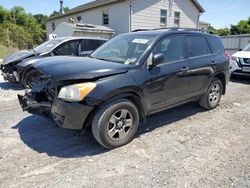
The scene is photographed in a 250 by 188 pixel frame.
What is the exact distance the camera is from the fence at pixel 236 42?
1500 centimetres

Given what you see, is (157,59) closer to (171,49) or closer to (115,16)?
(171,49)

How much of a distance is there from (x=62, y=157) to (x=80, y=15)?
21.4 metres

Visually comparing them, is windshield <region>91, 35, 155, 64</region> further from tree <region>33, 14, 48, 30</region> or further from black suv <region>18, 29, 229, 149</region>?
tree <region>33, 14, 48, 30</region>

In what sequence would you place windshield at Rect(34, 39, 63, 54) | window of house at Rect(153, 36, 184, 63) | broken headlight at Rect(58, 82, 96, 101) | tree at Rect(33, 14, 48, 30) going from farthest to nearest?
tree at Rect(33, 14, 48, 30), windshield at Rect(34, 39, 63, 54), window of house at Rect(153, 36, 184, 63), broken headlight at Rect(58, 82, 96, 101)

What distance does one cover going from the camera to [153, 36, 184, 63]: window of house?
4.11 meters

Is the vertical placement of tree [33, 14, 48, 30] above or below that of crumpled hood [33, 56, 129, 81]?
above

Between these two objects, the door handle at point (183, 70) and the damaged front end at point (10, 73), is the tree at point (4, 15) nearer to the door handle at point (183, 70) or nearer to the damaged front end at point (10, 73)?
the damaged front end at point (10, 73)

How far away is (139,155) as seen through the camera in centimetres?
344

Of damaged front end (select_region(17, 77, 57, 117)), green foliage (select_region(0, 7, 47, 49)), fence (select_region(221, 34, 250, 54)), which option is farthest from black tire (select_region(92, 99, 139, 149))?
green foliage (select_region(0, 7, 47, 49))

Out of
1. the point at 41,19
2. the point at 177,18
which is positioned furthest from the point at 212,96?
the point at 41,19

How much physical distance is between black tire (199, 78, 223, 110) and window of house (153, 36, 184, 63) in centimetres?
131

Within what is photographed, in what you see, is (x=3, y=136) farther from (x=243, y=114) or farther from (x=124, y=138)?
(x=243, y=114)

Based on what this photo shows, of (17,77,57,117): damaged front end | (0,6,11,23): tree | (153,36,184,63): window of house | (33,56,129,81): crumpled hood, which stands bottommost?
(17,77,57,117): damaged front end

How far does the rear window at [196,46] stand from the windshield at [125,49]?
985mm
